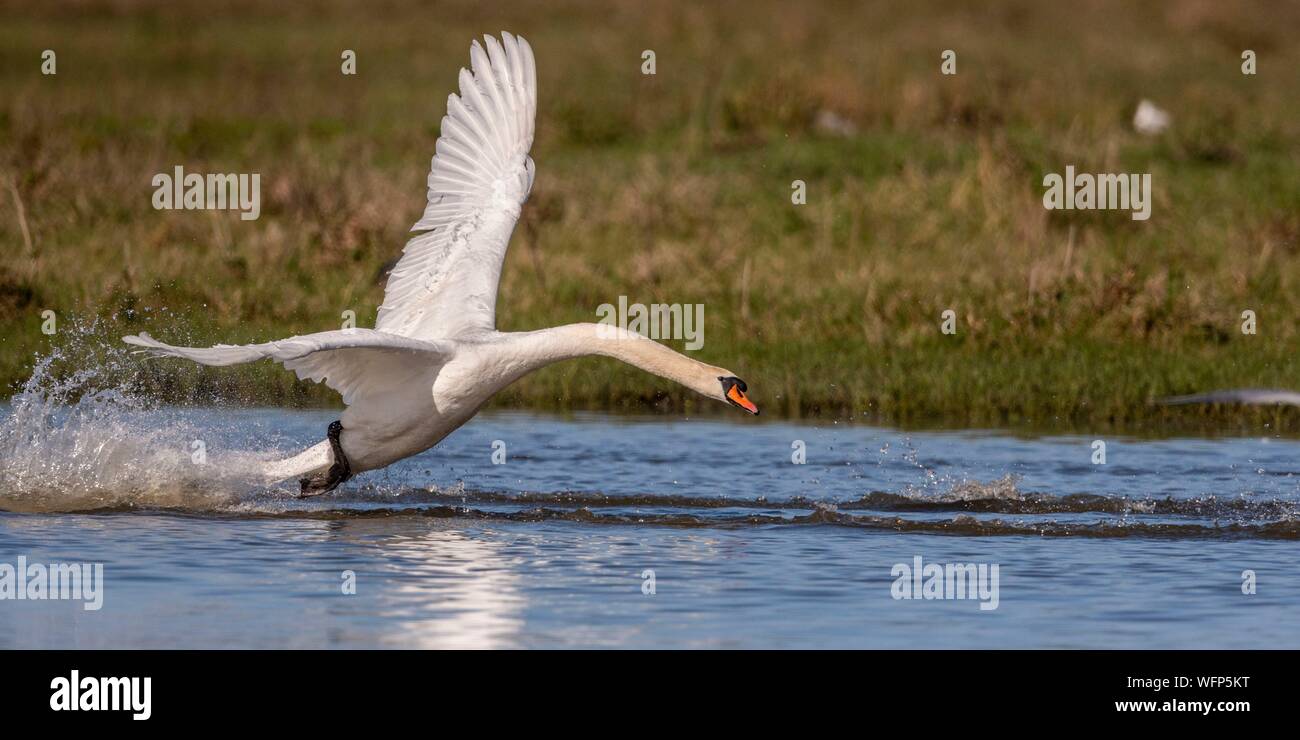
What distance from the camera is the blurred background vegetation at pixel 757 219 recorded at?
1681 centimetres

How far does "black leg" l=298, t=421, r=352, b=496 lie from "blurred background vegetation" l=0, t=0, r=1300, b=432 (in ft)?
11.0

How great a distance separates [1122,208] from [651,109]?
6.96 m

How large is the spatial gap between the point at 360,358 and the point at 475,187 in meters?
1.83

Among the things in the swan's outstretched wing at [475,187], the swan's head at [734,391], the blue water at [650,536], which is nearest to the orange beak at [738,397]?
the swan's head at [734,391]

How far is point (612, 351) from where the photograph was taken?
11.2 meters

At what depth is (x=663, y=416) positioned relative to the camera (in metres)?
16.2

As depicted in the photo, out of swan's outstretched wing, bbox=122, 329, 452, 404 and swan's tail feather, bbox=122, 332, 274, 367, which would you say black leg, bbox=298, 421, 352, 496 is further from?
swan's tail feather, bbox=122, 332, 274, 367

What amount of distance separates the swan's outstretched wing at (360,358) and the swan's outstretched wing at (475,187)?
636 millimetres

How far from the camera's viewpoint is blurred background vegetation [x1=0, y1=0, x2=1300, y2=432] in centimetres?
1681

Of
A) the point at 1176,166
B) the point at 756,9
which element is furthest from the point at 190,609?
the point at 756,9
